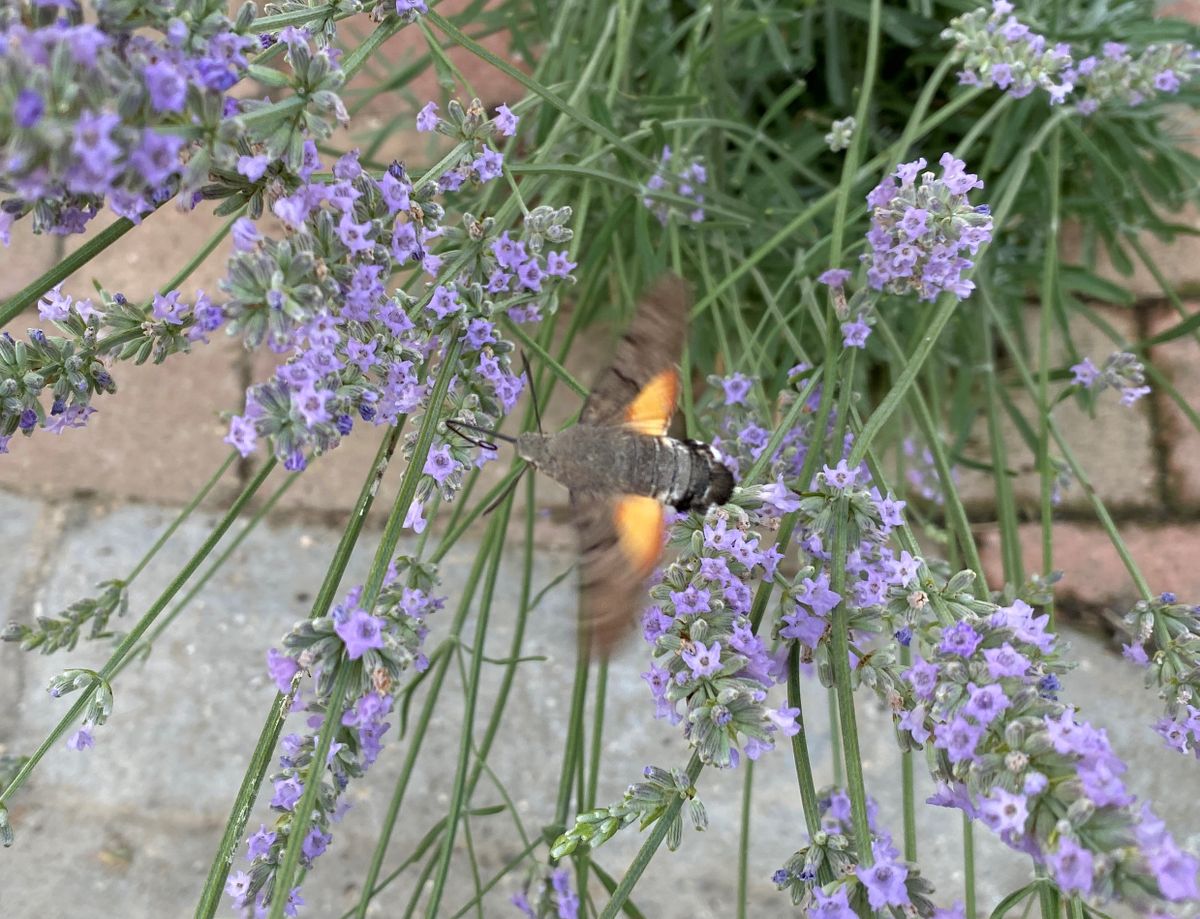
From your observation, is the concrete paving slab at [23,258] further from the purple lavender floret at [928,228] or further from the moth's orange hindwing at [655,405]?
the purple lavender floret at [928,228]

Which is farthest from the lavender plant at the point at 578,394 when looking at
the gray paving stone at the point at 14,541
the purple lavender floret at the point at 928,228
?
the gray paving stone at the point at 14,541

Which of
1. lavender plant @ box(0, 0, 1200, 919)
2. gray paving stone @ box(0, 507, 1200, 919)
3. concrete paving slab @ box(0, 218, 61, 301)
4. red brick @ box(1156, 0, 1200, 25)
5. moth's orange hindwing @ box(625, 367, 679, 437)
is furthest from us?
concrete paving slab @ box(0, 218, 61, 301)

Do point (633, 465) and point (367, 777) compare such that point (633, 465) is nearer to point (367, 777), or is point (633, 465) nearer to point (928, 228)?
point (928, 228)

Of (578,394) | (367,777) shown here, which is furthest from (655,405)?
(367,777)

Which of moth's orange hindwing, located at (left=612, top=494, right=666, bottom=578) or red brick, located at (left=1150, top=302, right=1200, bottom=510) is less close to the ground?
red brick, located at (left=1150, top=302, right=1200, bottom=510)

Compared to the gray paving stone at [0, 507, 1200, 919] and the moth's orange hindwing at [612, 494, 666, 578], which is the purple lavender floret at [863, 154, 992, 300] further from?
the gray paving stone at [0, 507, 1200, 919]

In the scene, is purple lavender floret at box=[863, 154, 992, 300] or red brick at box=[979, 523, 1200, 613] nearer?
purple lavender floret at box=[863, 154, 992, 300]

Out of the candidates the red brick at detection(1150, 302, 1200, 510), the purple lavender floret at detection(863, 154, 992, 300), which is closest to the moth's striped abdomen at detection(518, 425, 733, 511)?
the purple lavender floret at detection(863, 154, 992, 300)
